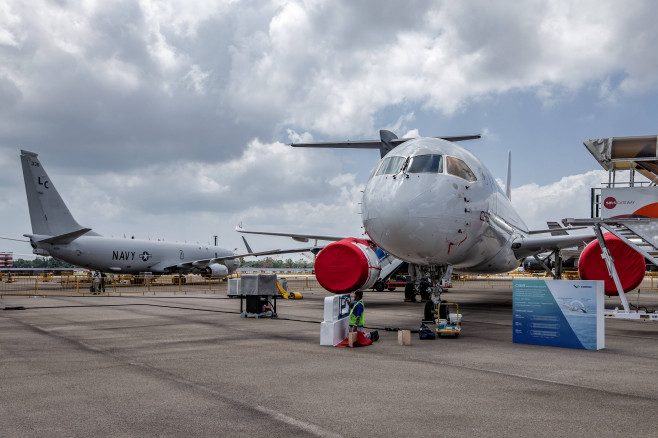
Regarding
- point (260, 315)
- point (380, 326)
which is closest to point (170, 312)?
point (260, 315)

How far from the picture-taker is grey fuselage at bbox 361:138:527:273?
9953 mm

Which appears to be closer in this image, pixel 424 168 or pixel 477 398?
pixel 477 398

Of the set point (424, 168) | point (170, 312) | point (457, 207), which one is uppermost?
point (424, 168)

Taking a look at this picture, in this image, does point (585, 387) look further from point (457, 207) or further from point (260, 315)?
point (260, 315)

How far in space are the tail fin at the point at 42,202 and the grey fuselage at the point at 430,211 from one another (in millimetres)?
27745

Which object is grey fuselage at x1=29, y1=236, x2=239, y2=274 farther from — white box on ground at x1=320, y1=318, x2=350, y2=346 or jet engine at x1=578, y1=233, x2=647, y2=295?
jet engine at x1=578, y1=233, x2=647, y2=295

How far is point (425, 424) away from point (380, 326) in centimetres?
820

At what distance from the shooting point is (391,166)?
1089cm

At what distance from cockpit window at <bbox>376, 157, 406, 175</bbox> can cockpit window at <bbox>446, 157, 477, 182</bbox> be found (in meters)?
1.05

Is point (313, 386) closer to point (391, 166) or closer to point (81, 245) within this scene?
point (391, 166)

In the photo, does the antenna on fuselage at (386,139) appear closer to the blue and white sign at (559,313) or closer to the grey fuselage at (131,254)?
the blue and white sign at (559,313)

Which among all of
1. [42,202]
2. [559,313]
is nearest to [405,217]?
[559,313]

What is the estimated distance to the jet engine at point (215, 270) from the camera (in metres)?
47.4

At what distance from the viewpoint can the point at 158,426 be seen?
4449 millimetres
